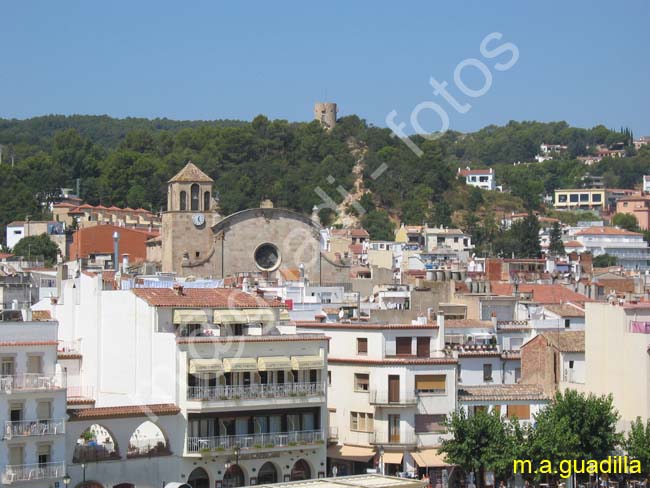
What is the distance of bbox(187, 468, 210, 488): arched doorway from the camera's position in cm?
4275

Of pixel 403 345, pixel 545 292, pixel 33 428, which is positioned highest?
pixel 545 292

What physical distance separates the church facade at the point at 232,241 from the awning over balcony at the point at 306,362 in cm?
4052

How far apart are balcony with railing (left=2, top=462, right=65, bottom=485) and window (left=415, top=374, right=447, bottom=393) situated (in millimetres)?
12266


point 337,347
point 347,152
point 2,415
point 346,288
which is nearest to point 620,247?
point 347,152

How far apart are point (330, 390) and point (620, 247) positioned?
338 ft

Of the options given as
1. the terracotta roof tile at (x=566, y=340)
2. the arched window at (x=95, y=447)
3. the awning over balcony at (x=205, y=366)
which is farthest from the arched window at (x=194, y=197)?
the awning over balcony at (x=205, y=366)

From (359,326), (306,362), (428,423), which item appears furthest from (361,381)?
(306,362)

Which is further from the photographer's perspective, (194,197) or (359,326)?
(194,197)

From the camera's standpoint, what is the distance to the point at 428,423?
48.2m

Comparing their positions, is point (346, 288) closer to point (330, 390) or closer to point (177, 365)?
point (330, 390)

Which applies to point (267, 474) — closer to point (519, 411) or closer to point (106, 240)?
point (519, 411)

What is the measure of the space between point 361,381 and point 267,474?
17.0 ft

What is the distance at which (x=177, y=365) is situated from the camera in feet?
140

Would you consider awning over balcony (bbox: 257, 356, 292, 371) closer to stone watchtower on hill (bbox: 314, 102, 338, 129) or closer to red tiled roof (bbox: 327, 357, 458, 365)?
red tiled roof (bbox: 327, 357, 458, 365)
